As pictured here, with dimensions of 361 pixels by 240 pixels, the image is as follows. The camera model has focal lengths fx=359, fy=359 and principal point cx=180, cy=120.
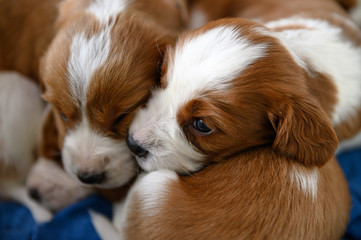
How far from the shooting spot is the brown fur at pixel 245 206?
5.72 feet

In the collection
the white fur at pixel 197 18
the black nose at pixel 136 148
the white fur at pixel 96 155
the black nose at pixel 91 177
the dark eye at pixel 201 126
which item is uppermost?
the white fur at pixel 197 18

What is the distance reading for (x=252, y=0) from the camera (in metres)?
3.16

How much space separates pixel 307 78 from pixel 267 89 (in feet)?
1.11

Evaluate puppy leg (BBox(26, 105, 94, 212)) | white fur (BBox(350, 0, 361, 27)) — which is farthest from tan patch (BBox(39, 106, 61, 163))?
white fur (BBox(350, 0, 361, 27))

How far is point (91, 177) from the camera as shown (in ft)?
6.95

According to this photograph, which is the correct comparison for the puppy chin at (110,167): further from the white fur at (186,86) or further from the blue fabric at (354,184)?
the blue fabric at (354,184)

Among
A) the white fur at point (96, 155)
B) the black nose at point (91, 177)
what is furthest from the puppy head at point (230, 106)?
the black nose at point (91, 177)

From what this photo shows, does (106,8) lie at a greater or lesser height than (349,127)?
greater

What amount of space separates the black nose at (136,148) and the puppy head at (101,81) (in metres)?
0.15

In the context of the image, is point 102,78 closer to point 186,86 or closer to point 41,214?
point 186,86

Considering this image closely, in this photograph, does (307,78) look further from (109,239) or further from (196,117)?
(109,239)

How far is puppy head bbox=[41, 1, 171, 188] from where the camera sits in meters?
1.96

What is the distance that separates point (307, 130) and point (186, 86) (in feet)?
2.14

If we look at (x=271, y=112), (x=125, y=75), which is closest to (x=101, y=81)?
(x=125, y=75)
